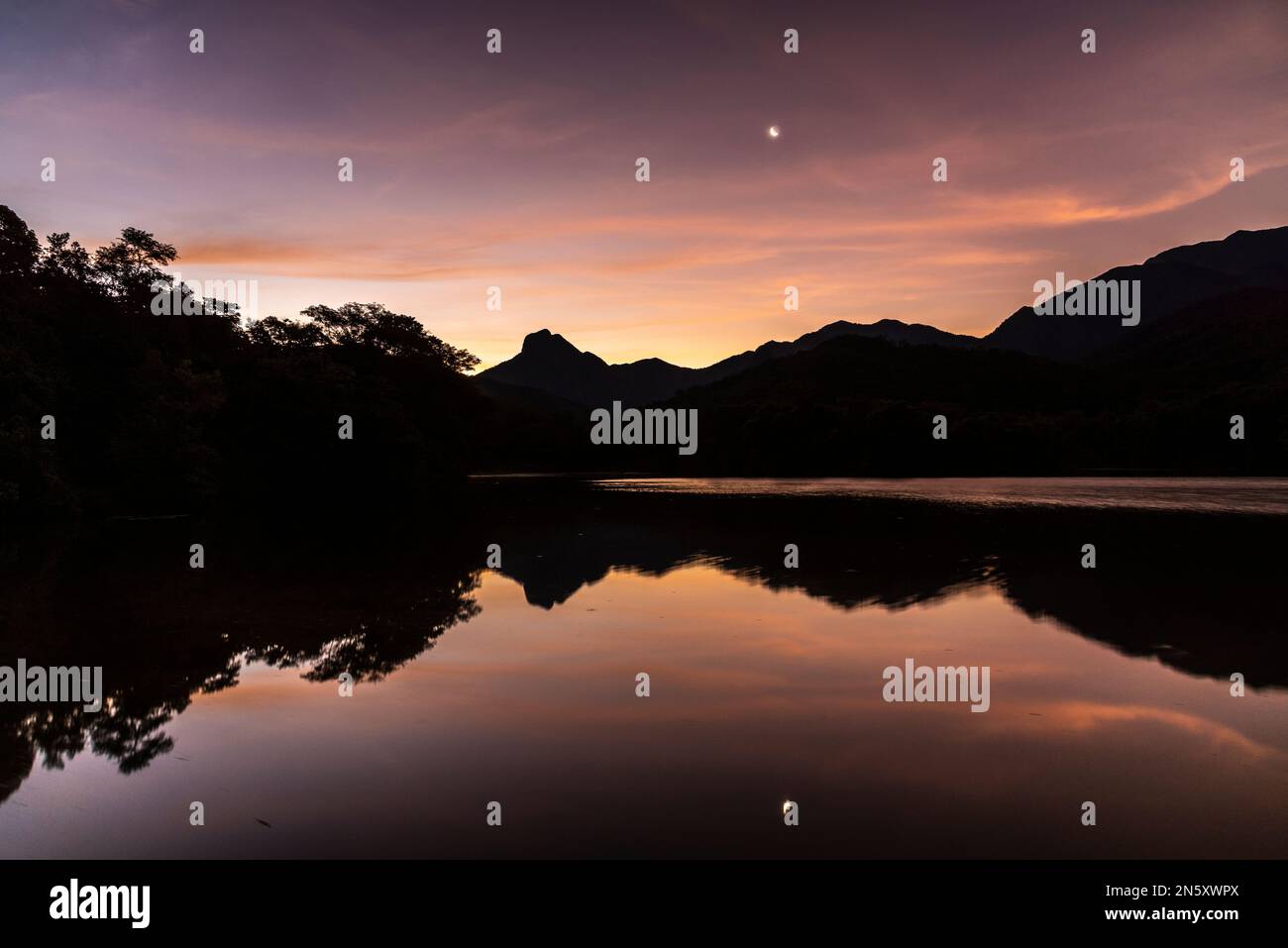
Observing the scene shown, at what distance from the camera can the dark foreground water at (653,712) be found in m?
6.60

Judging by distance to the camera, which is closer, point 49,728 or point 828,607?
point 49,728

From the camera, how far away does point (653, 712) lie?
381 inches

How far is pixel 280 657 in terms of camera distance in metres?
12.6

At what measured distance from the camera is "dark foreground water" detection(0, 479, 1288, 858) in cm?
660

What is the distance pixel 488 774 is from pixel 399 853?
1.62 meters
